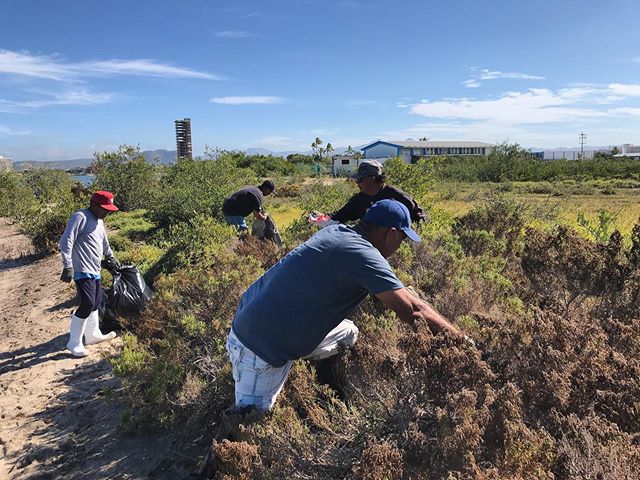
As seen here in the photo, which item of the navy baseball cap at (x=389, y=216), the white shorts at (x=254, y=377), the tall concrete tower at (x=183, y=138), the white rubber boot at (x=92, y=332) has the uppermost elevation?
the tall concrete tower at (x=183, y=138)

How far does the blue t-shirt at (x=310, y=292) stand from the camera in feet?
7.26

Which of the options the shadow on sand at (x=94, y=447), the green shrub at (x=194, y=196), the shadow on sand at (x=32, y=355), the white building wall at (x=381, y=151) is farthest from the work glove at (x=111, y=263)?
the white building wall at (x=381, y=151)

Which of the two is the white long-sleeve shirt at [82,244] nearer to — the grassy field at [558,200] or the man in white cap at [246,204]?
the man in white cap at [246,204]

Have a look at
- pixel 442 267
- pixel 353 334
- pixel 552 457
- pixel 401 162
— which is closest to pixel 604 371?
pixel 552 457

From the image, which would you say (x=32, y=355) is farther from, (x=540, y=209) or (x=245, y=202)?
(x=540, y=209)

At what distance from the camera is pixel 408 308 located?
219 cm

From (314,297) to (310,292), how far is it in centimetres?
3

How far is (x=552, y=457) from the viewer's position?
5.37 ft

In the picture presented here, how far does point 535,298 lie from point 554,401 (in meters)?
2.08

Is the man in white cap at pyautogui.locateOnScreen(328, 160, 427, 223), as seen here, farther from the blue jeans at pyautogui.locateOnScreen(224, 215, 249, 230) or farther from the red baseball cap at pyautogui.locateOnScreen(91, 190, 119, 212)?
the blue jeans at pyautogui.locateOnScreen(224, 215, 249, 230)

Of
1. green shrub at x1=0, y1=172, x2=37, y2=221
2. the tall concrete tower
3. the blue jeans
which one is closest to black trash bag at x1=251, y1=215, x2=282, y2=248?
the blue jeans

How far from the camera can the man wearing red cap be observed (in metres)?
5.09

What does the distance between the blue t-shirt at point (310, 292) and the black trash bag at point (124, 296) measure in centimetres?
335

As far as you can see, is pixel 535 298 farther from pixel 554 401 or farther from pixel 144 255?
pixel 144 255
